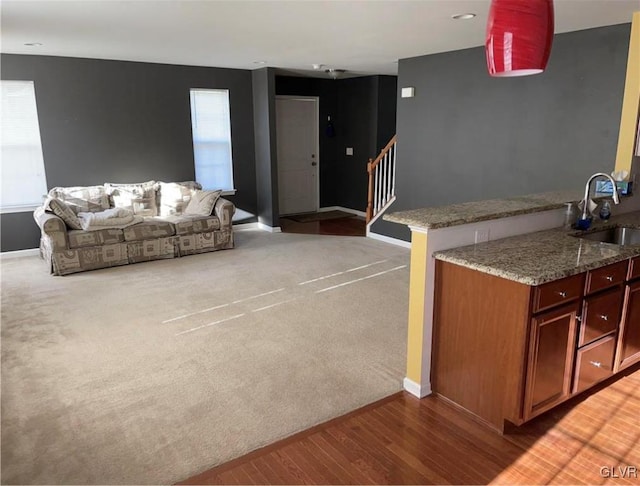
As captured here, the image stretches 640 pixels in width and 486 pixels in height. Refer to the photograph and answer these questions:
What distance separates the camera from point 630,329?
285 centimetres

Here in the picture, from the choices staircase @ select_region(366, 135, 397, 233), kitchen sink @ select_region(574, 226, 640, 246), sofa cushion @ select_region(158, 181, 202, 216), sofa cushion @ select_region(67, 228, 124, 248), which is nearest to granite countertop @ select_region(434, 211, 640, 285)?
kitchen sink @ select_region(574, 226, 640, 246)

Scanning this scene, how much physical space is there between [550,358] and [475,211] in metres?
0.91

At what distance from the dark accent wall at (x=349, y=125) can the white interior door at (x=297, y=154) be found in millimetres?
161

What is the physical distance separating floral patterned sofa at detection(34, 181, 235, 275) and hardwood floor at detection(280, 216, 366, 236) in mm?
1549

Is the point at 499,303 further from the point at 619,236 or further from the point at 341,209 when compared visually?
A: the point at 341,209

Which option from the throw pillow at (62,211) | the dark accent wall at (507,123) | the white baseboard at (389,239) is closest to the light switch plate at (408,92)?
the dark accent wall at (507,123)

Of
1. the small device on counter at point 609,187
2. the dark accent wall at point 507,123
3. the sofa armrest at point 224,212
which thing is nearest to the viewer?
the small device on counter at point 609,187

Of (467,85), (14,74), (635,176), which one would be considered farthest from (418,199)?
(14,74)

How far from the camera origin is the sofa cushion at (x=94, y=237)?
17.2 ft

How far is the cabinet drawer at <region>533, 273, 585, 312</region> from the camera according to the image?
2.26 m

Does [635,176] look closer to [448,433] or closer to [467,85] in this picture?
[467,85]

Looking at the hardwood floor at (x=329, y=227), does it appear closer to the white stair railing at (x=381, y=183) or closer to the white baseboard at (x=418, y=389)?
the white stair railing at (x=381, y=183)

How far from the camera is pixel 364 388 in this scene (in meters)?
2.93

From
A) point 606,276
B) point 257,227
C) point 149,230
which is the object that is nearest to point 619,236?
point 606,276
